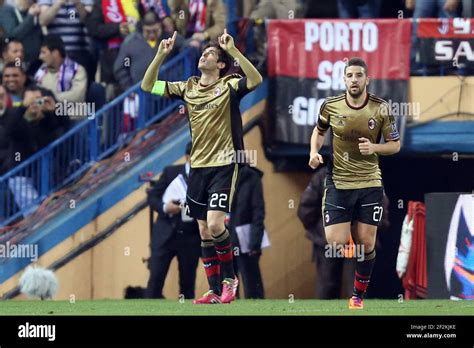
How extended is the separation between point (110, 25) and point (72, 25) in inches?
26.1

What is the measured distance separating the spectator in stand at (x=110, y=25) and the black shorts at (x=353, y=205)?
23.2 feet

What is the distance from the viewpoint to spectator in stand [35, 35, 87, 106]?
23.9 meters

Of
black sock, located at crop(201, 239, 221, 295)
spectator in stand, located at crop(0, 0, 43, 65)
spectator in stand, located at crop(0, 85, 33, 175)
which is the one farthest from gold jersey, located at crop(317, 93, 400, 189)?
spectator in stand, located at crop(0, 0, 43, 65)

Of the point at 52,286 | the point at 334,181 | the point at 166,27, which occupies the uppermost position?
the point at 166,27

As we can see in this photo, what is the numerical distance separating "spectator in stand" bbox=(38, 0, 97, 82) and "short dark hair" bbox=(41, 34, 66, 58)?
253 mm

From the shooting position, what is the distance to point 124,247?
2395cm

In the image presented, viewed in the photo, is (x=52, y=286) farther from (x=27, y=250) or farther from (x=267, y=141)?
(x=267, y=141)

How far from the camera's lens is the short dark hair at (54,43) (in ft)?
78.2

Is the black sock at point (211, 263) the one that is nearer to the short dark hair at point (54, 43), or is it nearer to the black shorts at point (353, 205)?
the black shorts at point (353, 205)

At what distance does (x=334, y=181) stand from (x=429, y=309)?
1.57 metres

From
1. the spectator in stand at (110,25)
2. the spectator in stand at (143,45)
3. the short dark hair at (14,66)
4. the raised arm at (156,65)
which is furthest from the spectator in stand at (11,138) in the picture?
the raised arm at (156,65)
